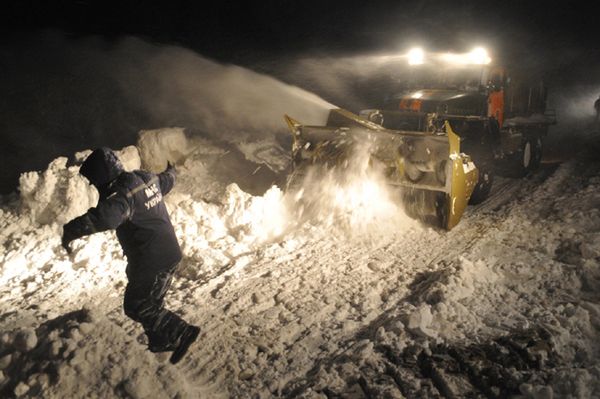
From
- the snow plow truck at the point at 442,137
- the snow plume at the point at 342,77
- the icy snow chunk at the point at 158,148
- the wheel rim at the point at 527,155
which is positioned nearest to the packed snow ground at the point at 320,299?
the snow plow truck at the point at 442,137

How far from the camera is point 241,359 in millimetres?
3375

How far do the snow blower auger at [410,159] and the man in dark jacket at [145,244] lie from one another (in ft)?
11.3

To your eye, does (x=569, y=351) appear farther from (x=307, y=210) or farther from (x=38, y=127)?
(x=38, y=127)

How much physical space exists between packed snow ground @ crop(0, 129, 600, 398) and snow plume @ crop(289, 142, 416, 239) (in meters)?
0.03

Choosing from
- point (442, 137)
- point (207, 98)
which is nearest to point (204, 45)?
point (207, 98)

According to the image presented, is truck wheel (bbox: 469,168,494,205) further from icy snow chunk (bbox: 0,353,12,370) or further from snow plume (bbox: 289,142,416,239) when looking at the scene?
icy snow chunk (bbox: 0,353,12,370)

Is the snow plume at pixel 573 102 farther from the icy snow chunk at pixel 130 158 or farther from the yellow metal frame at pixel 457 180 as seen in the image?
the icy snow chunk at pixel 130 158

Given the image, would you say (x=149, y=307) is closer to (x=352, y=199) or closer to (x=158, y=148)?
(x=352, y=199)

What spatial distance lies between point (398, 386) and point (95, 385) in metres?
2.23

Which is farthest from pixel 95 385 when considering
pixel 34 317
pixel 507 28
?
pixel 507 28

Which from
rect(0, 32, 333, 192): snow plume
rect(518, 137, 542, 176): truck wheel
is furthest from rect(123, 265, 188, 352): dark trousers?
rect(518, 137, 542, 176): truck wheel

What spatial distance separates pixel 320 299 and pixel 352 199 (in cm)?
225

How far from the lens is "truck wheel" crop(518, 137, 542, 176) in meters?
8.62

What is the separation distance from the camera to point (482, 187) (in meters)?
7.15
